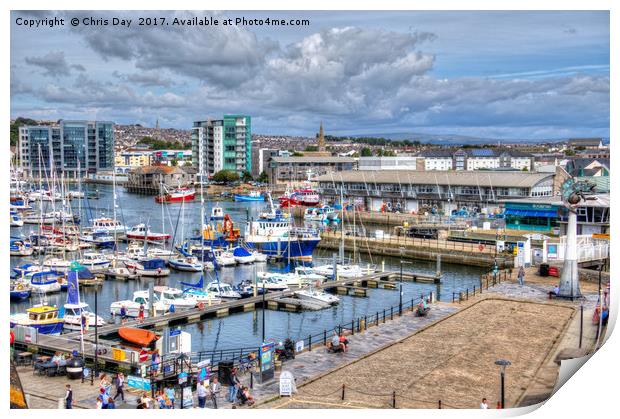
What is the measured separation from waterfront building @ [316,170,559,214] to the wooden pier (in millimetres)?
16518

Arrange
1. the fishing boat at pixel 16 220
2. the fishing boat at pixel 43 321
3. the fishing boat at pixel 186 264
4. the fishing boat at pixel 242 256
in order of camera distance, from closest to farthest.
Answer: the fishing boat at pixel 43 321
the fishing boat at pixel 186 264
the fishing boat at pixel 242 256
the fishing boat at pixel 16 220

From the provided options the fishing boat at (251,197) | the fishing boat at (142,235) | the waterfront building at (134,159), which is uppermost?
the waterfront building at (134,159)

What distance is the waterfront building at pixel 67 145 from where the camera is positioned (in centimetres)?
7206

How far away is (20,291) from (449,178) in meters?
28.3

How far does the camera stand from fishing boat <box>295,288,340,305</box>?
68.5 feet

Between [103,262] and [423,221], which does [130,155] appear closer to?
[423,221]

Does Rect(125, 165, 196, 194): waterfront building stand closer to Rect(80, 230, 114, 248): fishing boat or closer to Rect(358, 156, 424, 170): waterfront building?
Rect(358, 156, 424, 170): waterfront building

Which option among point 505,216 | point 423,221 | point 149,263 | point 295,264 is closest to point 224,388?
point 149,263

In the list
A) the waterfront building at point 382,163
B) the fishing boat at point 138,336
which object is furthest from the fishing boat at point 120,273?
the waterfront building at point 382,163

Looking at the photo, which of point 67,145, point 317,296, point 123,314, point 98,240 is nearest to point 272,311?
point 317,296

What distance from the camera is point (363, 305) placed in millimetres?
21344

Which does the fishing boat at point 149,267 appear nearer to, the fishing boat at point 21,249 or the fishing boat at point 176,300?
the fishing boat at point 176,300

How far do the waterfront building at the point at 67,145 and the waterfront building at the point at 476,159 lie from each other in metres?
35.8

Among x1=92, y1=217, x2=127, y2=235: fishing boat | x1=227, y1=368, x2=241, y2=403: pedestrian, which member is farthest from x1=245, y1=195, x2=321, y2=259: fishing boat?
x1=227, y1=368, x2=241, y2=403: pedestrian
